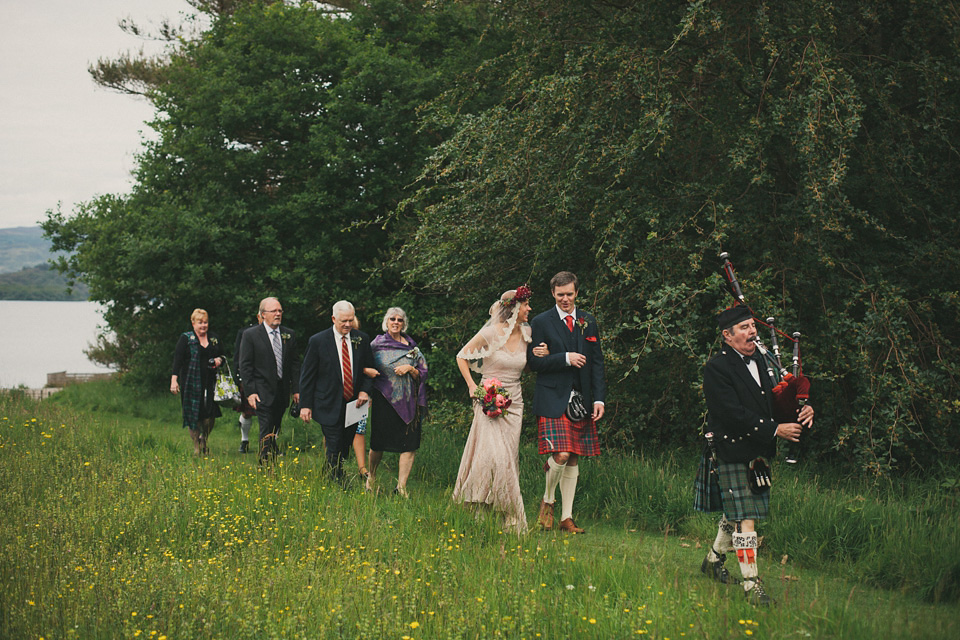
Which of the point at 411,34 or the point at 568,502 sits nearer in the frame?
the point at 568,502

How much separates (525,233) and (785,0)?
3762mm

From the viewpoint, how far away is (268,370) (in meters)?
9.62

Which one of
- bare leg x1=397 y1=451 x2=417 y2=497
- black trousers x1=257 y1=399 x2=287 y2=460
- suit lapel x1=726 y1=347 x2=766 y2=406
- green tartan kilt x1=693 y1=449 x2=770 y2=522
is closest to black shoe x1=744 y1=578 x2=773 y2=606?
green tartan kilt x1=693 y1=449 x2=770 y2=522

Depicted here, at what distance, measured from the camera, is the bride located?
7102mm

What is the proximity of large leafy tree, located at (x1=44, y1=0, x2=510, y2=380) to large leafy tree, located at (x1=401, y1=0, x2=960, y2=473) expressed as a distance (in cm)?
674

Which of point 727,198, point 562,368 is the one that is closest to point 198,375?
point 562,368

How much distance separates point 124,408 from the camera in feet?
61.6

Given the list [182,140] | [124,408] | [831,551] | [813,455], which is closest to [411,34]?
[182,140]

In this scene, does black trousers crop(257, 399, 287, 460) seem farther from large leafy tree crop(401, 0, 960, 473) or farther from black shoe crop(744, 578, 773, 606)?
black shoe crop(744, 578, 773, 606)

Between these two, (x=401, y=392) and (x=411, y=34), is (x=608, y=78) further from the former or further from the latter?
(x=411, y=34)

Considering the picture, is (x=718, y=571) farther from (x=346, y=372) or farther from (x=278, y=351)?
(x=278, y=351)

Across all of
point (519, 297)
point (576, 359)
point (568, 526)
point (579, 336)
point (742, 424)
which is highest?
point (519, 297)

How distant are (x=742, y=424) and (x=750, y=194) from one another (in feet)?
15.0

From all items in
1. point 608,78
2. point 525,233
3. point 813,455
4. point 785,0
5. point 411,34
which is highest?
point 411,34
